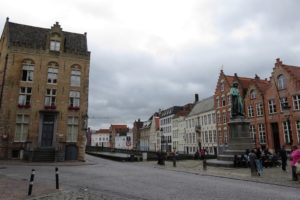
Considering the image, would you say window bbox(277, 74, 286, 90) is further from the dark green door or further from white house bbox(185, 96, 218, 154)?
the dark green door

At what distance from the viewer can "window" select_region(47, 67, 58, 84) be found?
3272cm

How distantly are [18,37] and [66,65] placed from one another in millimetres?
6852

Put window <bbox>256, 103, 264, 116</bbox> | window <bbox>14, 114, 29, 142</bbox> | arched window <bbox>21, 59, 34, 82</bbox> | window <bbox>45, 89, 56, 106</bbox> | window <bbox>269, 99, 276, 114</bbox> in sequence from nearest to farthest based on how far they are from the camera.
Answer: window <bbox>14, 114, 29, 142</bbox>
arched window <bbox>21, 59, 34, 82</bbox>
window <bbox>45, 89, 56, 106</bbox>
window <bbox>269, 99, 276, 114</bbox>
window <bbox>256, 103, 264, 116</bbox>

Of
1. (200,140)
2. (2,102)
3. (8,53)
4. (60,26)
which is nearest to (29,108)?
(2,102)

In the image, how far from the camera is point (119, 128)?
126312 mm

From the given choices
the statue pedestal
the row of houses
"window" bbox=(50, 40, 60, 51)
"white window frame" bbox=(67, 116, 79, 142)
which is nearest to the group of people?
the statue pedestal

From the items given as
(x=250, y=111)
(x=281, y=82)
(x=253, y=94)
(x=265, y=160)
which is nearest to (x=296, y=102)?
(x=281, y=82)

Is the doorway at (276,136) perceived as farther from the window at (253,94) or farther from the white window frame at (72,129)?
the white window frame at (72,129)

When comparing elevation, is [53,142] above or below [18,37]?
below

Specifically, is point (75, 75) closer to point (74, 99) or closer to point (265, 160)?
point (74, 99)

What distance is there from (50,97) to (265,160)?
2491cm

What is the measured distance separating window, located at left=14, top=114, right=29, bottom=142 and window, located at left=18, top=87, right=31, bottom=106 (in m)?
1.55

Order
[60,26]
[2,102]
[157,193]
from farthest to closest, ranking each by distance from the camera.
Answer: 1. [60,26]
2. [2,102]
3. [157,193]

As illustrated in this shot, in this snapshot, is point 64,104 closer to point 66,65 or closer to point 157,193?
point 66,65
